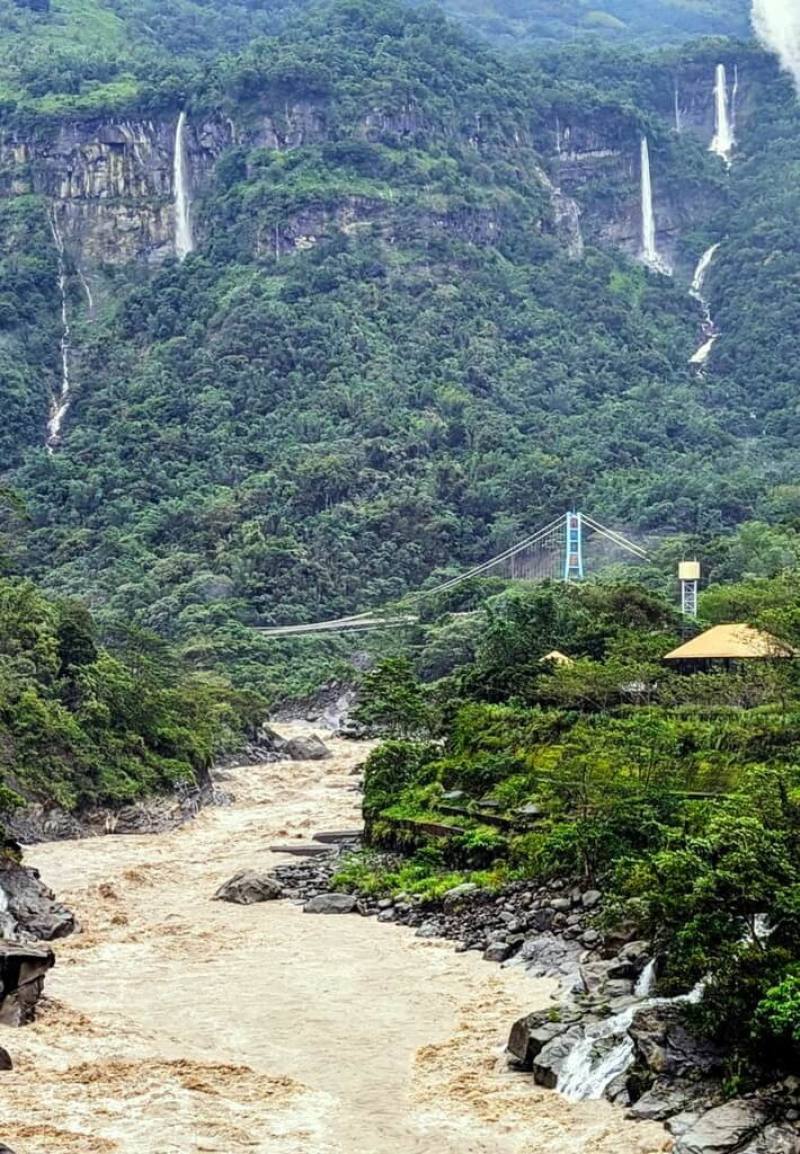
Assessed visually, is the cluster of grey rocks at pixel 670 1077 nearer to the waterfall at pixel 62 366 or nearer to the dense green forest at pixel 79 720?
the dense green forest at pixel 79 720

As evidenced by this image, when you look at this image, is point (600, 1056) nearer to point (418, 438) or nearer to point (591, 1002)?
point (591, 1002)

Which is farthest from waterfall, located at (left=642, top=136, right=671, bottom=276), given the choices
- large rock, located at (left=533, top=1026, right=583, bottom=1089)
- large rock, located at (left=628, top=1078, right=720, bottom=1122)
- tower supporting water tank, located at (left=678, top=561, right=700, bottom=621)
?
large rock, located at (left=628, top=1078, right=720, bottom=1122)

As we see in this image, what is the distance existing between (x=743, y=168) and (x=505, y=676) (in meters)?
160

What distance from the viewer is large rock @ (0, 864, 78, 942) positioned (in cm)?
2741

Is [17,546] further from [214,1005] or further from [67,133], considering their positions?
[214,1005]

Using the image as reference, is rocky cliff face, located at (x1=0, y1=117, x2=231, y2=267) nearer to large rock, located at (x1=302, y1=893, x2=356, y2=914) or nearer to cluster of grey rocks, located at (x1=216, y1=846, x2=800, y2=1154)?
cluster of grey rocks, located at (x1=216, y1=846, x2=800, y2=1154)

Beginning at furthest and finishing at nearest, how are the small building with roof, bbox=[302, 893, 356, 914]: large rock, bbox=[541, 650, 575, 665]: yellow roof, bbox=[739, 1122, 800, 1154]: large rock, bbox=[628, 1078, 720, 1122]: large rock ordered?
bbox=[541, 650, 575, 665]: yellow roof < the small building with roof < bbox=[302, 893, 356, 914]: large rock < bbox=[628, 1078, 720, 1122]: large rock < bbox=[739, 1122, 800, 1154]: large rock

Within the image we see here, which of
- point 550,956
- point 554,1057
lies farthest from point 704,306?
point 554,1057

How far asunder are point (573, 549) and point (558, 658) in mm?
50984

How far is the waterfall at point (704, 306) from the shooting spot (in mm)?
157500

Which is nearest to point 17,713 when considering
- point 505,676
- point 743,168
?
point 505,676

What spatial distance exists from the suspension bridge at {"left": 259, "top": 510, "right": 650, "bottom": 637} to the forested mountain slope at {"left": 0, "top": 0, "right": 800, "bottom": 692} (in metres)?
2.88

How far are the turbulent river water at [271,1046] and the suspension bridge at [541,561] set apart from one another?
62.0m

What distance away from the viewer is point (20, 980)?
71.8 ft
